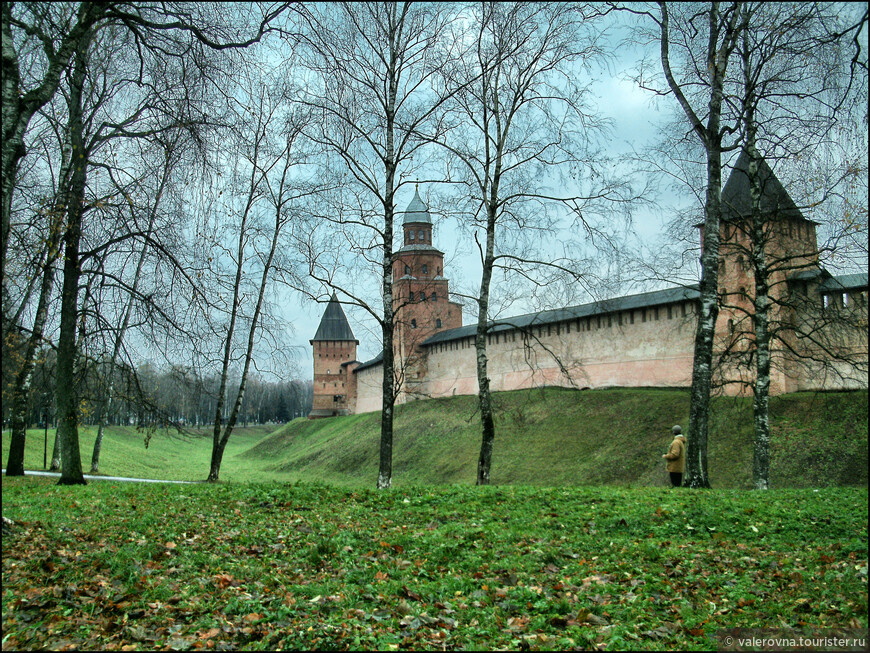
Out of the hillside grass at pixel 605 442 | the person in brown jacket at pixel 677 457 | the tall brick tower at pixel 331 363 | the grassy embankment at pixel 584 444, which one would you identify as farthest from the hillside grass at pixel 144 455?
the tall brick tower at pixel 331 363

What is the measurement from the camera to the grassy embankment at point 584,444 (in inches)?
686

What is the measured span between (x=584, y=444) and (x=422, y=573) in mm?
19174

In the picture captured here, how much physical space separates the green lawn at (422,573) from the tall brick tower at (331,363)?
56626mm

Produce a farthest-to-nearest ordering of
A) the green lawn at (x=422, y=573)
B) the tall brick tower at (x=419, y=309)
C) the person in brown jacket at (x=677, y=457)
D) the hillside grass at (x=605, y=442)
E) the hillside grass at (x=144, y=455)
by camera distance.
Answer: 1. the tall brick tower at (x=419, y=309)
2. the hillside grass at (x=144, y=455)
3. the hillside grass at (x=605, y=442)
4. the person in brown jacket at (x=677, y=457)
5. the green lawn at (x=422, y=573)

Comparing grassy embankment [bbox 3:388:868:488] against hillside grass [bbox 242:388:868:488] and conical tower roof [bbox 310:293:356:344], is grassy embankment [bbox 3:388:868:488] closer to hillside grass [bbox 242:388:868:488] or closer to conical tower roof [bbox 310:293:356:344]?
hillside grass [bbox 242:388:868:488]

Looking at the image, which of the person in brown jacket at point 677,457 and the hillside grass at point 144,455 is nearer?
the person in brown jacket at point 677,457

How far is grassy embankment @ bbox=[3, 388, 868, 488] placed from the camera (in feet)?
57.2

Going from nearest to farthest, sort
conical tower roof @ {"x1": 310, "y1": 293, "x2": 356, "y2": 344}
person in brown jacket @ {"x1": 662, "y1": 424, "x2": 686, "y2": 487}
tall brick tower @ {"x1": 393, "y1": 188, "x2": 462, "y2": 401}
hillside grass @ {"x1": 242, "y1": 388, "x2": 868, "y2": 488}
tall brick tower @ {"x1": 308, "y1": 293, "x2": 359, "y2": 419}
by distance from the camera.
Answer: person in brown jacket @ {"x1": 662, "y1": 424, "x2": 686, "y2": 487}
hillside grass @ {"x1": 242, "y1": 388, "x2": 868, "y2": 488}
tall brick tower @ {"x1": 393, "y1": 188, "x2": 462, "y2": 401}
tall brick tower @ {"x1": 308, "y1": 293, "x2": 359, "y2": 419}
conical tower roof @ {"x1": 310, "y1": 293, "x2": 356, "y2": 344}

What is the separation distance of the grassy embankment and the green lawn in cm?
538

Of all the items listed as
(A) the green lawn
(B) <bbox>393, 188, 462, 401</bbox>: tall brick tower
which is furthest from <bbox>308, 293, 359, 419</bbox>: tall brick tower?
(A) the green lawn

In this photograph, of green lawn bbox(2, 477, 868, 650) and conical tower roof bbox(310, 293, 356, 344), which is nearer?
green lawn bbox(2, 477, 868, 650)

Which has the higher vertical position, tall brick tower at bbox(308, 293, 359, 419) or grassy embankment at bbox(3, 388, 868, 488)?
tall brick tower at bbox(308, 293, 359, 419)

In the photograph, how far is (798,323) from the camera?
22.5 meters

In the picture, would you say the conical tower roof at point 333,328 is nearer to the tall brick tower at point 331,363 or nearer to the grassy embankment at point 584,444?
the tall brick tower at point 331,363
